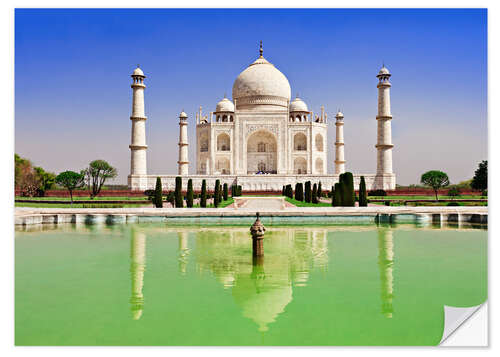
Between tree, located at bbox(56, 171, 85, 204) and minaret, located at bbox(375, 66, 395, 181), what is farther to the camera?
minaret, located at bbox(375, 66, 395, 181)

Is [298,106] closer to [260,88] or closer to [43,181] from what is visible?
[260,88]

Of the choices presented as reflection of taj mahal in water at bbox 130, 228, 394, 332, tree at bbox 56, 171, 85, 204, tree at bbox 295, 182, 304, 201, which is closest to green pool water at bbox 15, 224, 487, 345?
reflection of taj mahal in water at bbox 130, 228, 394, 332

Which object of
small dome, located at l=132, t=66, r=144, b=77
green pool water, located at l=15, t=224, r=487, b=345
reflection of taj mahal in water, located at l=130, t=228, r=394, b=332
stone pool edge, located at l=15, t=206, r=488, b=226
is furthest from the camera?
small dome, located at l=132, t=66, r=144, b=77

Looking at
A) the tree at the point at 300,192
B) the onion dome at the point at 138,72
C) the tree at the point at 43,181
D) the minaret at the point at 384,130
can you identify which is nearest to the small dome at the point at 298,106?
the minaret at the point at 384,130

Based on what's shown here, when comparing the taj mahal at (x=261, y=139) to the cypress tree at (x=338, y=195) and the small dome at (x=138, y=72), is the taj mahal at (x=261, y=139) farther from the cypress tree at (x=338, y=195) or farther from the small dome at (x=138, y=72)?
the cypress tree at (x=338, y=195)

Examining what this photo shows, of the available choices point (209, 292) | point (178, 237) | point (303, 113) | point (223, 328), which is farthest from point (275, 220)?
point (303, 113)

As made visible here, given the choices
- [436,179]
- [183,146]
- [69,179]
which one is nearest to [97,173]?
[69,179]

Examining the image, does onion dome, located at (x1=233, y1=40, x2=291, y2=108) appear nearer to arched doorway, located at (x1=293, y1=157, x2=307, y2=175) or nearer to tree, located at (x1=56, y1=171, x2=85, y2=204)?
arched doorway, located at (x1=293, y1=157, x2=307, y2=175)
